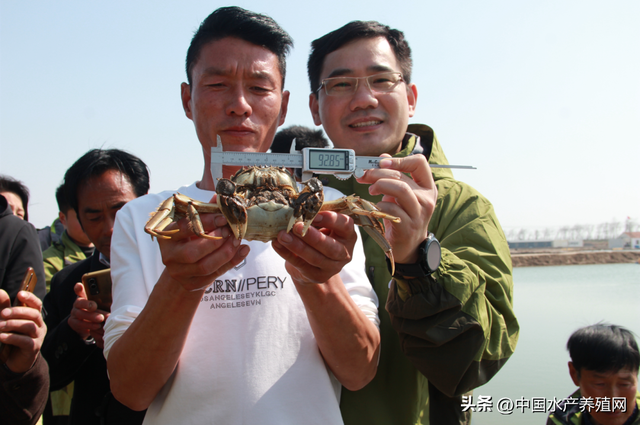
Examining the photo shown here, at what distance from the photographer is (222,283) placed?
2.68 meters

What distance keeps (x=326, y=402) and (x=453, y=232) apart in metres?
1.55

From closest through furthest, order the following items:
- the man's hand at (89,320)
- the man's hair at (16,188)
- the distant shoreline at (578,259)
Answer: the man's hand at (89,320) → the man's hair at (16,188) → the distant shoreline at (578,259)

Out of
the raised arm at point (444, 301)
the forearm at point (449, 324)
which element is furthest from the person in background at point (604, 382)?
the forearm at point (449, 324)

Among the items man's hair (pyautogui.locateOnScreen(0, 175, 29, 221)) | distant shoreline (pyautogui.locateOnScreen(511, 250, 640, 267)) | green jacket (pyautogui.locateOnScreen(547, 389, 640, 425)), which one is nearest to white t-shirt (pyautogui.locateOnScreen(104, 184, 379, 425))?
green jacket (pyautogui.locateOnScreen(547, 389, 640, 425))

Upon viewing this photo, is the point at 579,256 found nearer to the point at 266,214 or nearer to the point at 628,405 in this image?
the point at 628,405

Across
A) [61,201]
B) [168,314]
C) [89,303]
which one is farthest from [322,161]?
[61,201]

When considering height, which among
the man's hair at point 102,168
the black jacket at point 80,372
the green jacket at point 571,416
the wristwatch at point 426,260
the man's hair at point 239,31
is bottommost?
the green jacket at point 571,416

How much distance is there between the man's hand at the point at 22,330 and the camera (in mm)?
3307

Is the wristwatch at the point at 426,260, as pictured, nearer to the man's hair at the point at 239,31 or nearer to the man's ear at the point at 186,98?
the man's hair at the point at 239,31

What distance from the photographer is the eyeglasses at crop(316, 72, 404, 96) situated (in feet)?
12.4

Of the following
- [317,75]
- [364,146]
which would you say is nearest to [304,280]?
[364,146]

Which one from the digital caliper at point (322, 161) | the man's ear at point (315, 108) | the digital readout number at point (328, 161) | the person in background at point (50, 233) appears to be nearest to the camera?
the digital caliper at point (322, 161)

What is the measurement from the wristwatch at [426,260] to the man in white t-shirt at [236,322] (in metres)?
0.44

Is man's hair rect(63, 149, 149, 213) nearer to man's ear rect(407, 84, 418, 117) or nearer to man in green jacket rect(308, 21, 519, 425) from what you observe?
man in green jacket rect(308, 21, 519, 425)
